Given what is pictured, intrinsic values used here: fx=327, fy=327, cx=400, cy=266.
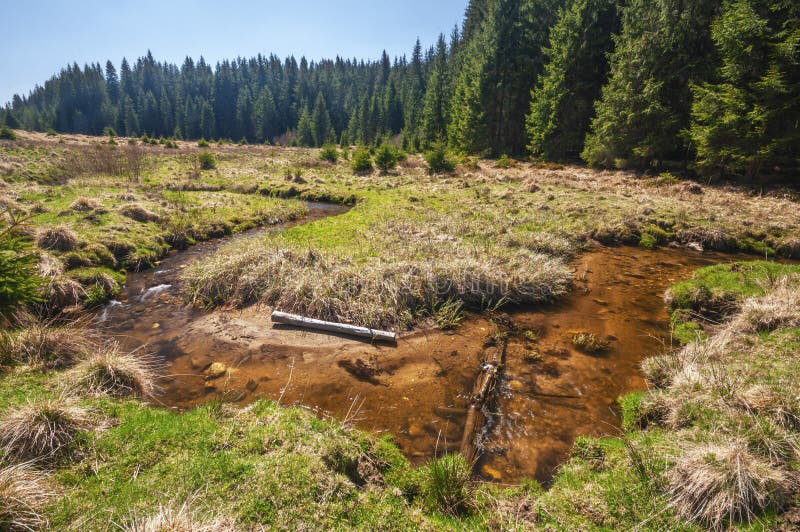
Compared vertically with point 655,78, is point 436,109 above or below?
above

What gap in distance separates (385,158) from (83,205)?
2449cm

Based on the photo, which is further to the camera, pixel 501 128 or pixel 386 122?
pixel 386 122

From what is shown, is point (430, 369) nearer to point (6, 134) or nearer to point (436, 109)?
point (436, 109)

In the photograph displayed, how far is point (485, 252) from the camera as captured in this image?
40.4ft

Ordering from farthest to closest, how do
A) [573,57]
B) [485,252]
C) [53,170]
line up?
1. [573,57]
2. [53,170]
3. [485,252]

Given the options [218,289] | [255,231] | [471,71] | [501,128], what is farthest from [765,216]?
[471,71]

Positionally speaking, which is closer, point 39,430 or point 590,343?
point 39,430

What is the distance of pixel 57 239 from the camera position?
439 inches

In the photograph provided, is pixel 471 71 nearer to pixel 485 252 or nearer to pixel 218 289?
pixel 485 252

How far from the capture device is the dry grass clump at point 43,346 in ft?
19.9

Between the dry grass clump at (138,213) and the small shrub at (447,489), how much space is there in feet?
58.9

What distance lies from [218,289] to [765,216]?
24.4 m

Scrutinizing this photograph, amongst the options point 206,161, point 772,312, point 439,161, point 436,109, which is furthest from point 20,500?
point 436,109

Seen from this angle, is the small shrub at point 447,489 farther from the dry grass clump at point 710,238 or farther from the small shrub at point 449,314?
the dry grass clump at point 710,238
